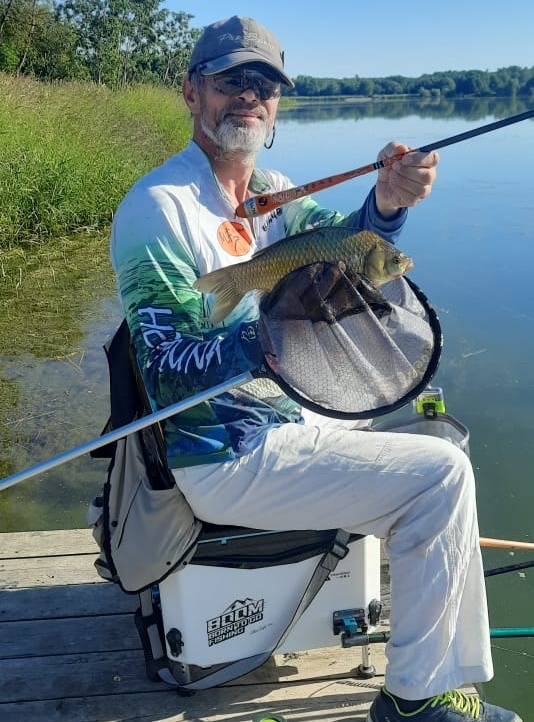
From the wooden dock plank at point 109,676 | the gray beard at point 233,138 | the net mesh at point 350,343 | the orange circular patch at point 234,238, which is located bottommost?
the wooden dock plank at point 109,676

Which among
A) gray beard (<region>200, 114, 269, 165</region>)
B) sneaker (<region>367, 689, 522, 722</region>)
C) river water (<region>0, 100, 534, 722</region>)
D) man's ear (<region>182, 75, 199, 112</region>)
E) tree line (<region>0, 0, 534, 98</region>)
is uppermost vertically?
tree line (<region>0, 0, 534, 98</region>)

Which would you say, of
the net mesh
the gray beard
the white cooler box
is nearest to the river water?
the white cooler box

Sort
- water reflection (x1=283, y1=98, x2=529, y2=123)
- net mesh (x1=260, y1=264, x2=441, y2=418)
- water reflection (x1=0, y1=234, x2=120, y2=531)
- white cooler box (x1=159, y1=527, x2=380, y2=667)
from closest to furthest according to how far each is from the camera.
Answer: net mesh (x1=260, y1=264, x2=441, y2=418) < white cooler box (x1=159, y1=527, x2=380, y2=667) < water reflection (x1=0, y1=234, x2=120, y2=531) < water reflection (x1=283, y1=98, x2=529, y2=123)

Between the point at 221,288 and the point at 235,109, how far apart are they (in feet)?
2.39

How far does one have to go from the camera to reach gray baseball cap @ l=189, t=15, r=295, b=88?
6.79 ft

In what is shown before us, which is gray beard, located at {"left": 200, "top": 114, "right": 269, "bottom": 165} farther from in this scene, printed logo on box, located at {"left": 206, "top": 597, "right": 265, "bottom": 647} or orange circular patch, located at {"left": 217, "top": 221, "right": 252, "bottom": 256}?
printed logo on box, located at {"left": 206, "top": 597, "right": 265, "bottom": 647}

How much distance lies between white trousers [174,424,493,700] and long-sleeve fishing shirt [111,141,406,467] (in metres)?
0.08

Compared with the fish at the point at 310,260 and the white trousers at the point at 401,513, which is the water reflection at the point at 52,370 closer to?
the white trousers at the point at 401,513

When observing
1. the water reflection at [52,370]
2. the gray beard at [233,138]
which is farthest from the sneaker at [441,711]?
the water reflection at [52,370]

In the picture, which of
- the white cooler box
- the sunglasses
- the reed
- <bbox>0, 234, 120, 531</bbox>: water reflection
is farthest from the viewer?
the reed

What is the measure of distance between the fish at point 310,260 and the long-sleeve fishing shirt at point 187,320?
0.10 metres

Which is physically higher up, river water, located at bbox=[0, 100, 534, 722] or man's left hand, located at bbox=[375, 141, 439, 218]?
man's left hand, located at bbox=[375, 141, 439, 218]

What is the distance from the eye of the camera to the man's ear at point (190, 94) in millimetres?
2219

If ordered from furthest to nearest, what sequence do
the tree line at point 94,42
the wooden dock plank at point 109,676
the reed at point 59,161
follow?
1. the tree line at point 94,42
2. the reed at point 59,161
3. the wooden dock plank at point 109,676
